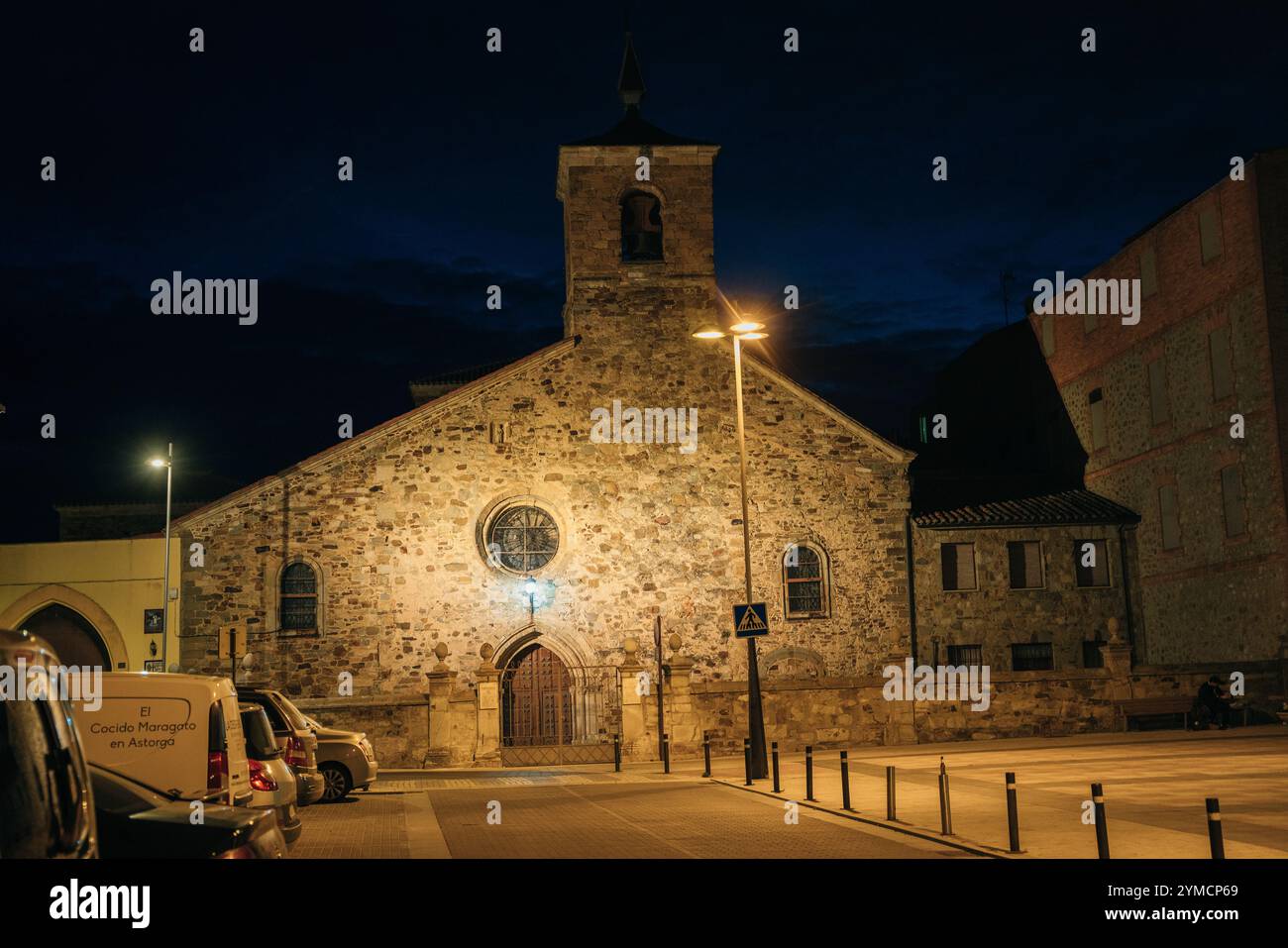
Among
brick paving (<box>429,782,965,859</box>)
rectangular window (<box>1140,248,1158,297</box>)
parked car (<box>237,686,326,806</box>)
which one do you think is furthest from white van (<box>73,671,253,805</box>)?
rectangular window (<box>1140,248,1158,297</box>)

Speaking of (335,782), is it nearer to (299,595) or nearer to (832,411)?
(299,595)

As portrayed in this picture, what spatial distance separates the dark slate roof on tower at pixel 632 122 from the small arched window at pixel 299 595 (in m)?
13.7

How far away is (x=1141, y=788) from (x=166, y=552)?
82.1 feet

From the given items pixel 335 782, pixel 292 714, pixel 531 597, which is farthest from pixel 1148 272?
pixel 292 714

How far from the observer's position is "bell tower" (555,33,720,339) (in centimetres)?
3575

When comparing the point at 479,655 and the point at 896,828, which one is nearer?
the point at 896,828

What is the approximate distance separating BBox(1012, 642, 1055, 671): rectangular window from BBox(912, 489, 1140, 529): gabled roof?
129 inches

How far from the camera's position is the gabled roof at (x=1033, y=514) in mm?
36344

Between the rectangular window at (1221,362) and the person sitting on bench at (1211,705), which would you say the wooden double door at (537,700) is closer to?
the person sitting on bench at (1211,705)

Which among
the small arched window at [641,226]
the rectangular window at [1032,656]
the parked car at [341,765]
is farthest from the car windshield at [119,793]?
the rectangular window at [1032,656]
